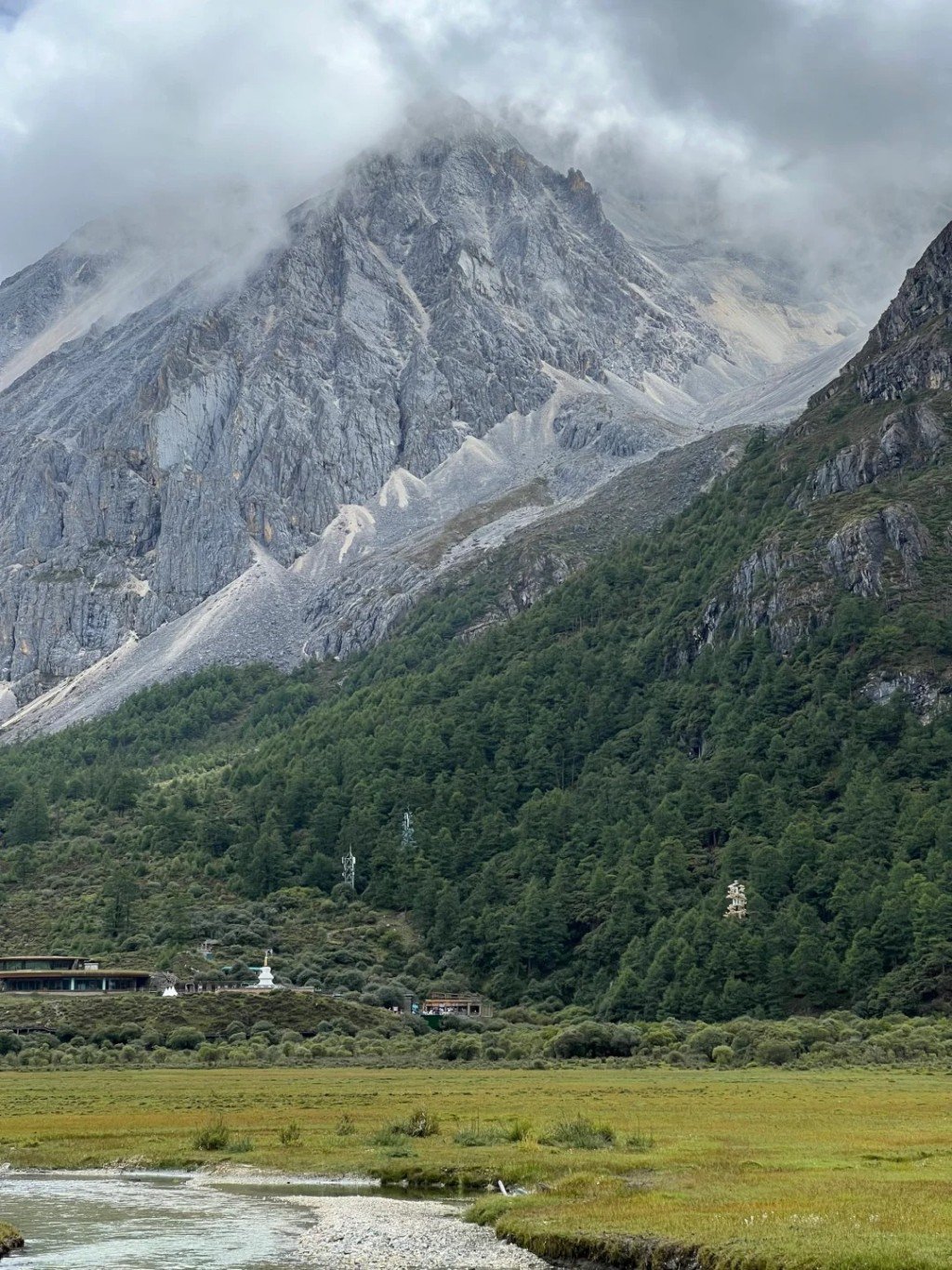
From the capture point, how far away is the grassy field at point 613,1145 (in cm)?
5162

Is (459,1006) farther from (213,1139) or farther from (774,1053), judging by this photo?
(213,1139)

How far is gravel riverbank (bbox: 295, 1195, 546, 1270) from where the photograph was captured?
53600 millimetres

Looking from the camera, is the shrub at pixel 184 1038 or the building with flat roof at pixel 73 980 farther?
the building with flat roof at pixel 73 980

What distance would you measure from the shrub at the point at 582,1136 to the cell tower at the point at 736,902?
363ft

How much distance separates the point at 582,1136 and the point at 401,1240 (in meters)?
20.1

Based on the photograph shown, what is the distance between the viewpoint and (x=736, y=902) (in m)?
191

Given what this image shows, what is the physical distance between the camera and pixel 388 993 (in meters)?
187

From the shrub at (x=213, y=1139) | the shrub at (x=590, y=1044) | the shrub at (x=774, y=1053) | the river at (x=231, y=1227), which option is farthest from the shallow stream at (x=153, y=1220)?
the shrub at (x=590, y=1044)

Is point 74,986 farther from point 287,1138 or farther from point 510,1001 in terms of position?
point 287,1138

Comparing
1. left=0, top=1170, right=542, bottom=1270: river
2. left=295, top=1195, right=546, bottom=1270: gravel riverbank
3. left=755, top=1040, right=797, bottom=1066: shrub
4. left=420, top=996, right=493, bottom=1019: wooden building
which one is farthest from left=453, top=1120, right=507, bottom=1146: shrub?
left=420, top=996, right=493, bottom=1019: wooden building

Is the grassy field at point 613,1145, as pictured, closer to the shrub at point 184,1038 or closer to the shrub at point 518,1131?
the shrub at point 518,1131

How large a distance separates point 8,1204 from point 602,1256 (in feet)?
82.6

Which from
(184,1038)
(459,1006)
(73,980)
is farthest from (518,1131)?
(459,1006)

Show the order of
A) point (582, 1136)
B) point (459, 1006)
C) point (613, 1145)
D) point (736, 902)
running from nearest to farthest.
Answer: point (613, 1145) → point (582, 1136) → point (736, 902) → point (459, 1006)
